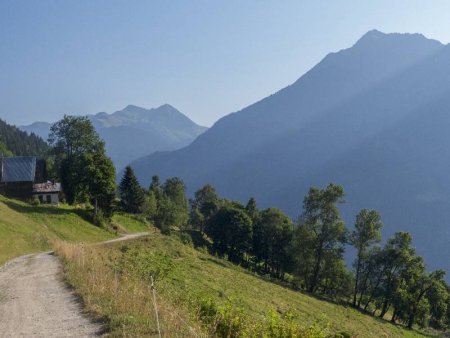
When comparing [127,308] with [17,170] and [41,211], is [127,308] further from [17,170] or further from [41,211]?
[17,170]

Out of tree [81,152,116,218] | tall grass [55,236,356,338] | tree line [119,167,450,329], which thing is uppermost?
tree [81,152,116,218]

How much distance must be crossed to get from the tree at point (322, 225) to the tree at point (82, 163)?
1243 inches

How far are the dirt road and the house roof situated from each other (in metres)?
54.7

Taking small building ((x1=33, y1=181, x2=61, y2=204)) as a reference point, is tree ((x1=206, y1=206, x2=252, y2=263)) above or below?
below

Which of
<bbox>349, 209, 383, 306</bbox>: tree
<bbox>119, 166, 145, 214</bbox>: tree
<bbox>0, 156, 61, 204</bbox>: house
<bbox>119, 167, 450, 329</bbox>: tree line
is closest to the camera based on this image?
<bbox>349, 209, 383, 306</bbox>: tree

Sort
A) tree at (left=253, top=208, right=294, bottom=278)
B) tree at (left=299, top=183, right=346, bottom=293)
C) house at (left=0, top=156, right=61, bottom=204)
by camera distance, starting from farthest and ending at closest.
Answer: tree at (left=253, top=208, right=294, bottom=278) → house at (left=0, top=156, right=61, bottom=204) → tree at (left=299, top=183, right=346, bottom=293)

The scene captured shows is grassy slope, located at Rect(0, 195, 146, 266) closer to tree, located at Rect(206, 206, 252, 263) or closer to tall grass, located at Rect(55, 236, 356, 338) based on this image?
tall grass, located at Rect(55, 236, 356, 338)

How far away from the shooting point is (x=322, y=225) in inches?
2429

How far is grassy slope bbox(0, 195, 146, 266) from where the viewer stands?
4043 cm

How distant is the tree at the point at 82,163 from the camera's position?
64062mm

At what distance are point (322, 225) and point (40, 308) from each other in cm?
5014

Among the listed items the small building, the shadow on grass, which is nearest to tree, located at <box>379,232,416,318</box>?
the shadow on grass

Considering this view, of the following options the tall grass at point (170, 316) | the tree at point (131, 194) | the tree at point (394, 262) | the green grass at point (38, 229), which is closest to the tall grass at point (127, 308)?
the tall grass at point (170, 316)

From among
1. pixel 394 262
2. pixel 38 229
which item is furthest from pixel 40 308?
pixel 394 262
